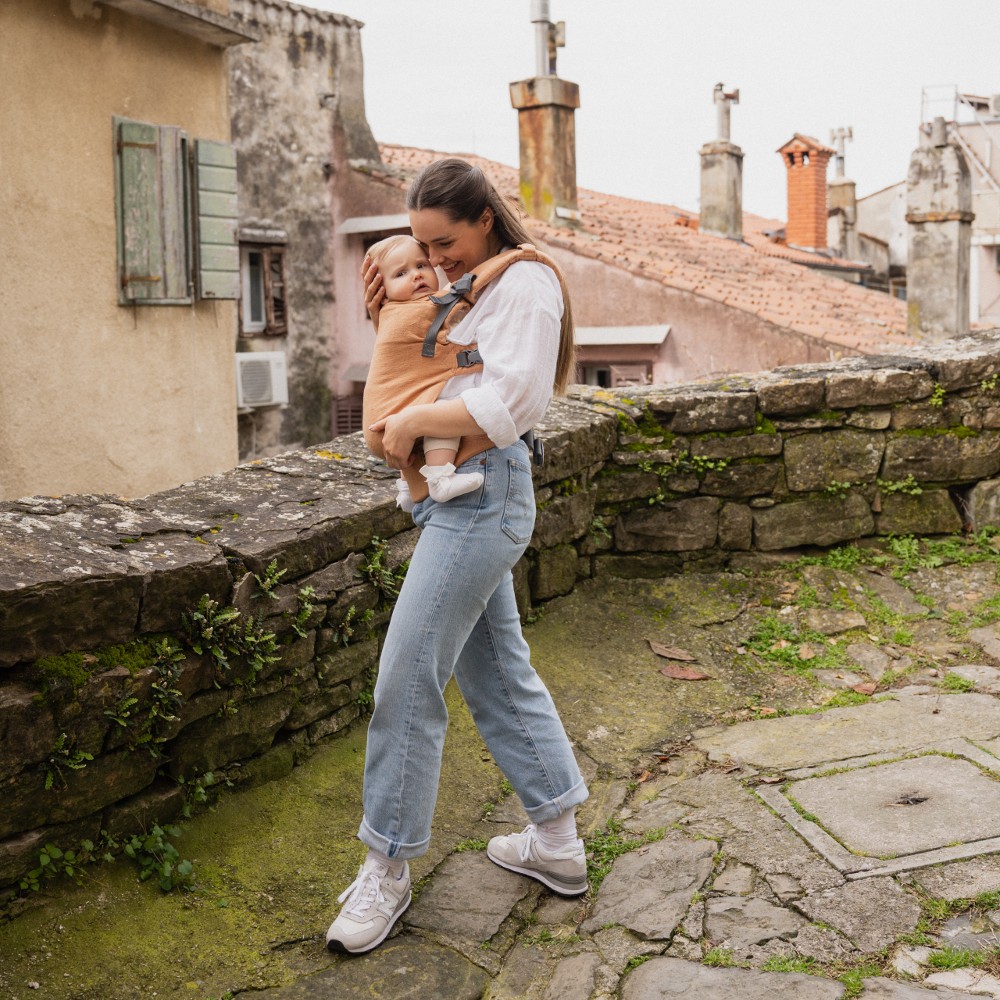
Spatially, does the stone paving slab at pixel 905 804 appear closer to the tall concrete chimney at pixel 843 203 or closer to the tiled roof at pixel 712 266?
the tiled roof at pixel 712 266

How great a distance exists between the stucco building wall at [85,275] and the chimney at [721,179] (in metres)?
12.9

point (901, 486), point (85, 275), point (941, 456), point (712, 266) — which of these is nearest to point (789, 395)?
point (901, 486)

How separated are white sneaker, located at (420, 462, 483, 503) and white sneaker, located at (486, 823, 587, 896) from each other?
3.11 ft

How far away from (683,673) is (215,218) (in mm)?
5410

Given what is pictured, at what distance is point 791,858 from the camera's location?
9.25ft

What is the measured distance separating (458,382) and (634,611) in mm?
2331

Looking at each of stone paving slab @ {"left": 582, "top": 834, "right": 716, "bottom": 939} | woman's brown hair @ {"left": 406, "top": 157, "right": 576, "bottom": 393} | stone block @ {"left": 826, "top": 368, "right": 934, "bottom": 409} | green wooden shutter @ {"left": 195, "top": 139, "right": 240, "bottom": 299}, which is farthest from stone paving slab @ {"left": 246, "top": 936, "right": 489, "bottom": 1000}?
green wooden shutter @ {"left": 195, "top": 139, "right": 240, "bottom": 299}

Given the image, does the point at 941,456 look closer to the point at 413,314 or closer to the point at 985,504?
the point at 985,504

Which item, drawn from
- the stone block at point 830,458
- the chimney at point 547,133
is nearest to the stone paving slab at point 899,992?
the stone block at point 830,458

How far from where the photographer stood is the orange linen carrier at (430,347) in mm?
2578

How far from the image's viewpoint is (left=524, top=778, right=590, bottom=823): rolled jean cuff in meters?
2.84

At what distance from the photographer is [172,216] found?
25.6 ft

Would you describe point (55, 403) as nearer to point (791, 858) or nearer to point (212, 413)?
point (212, 413)

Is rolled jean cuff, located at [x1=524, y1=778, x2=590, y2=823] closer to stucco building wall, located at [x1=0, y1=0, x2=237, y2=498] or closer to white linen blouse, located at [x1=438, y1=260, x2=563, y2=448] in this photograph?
white linen blouse, located at [x1=438, y1=260, x2=563, y2=448]
